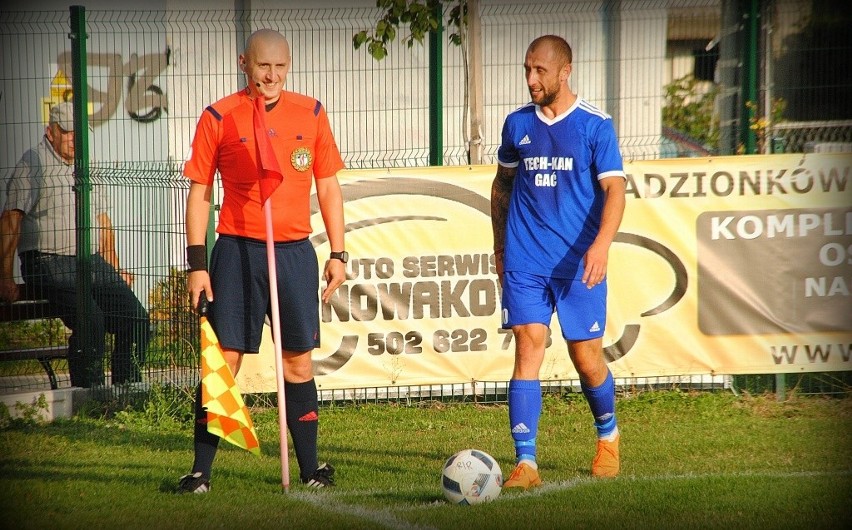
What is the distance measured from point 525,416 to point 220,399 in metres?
1.59

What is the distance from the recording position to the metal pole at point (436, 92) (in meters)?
8.66

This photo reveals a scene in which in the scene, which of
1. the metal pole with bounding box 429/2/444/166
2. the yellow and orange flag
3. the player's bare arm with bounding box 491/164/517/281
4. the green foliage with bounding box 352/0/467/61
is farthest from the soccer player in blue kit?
the green foliage with bounding box 352/0/467/61

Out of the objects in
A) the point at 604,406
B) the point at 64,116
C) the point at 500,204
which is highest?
the point at 64,116

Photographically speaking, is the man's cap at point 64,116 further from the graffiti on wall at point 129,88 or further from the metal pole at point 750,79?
the metal pole at point 750,79

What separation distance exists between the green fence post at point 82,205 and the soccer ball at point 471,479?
391cm

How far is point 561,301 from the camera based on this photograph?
6055 mm

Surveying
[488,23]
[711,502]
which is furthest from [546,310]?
[488,23]

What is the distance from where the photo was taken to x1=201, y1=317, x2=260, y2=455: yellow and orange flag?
5.55m

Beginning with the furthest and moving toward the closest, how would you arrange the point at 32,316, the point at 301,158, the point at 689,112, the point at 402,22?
the point at 689,112 → the point at 402,22 → the point at 32,316 → the point at 301,158

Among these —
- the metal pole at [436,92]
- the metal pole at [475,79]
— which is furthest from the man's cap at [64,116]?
Answer: the metal pole at [475,79]

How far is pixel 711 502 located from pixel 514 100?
19.6ft

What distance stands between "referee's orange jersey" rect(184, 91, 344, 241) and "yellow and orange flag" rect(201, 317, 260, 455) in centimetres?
59

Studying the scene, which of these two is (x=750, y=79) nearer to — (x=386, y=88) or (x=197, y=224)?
(x=386, y=88)

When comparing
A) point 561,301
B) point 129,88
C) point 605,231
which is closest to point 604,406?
point 561,301
